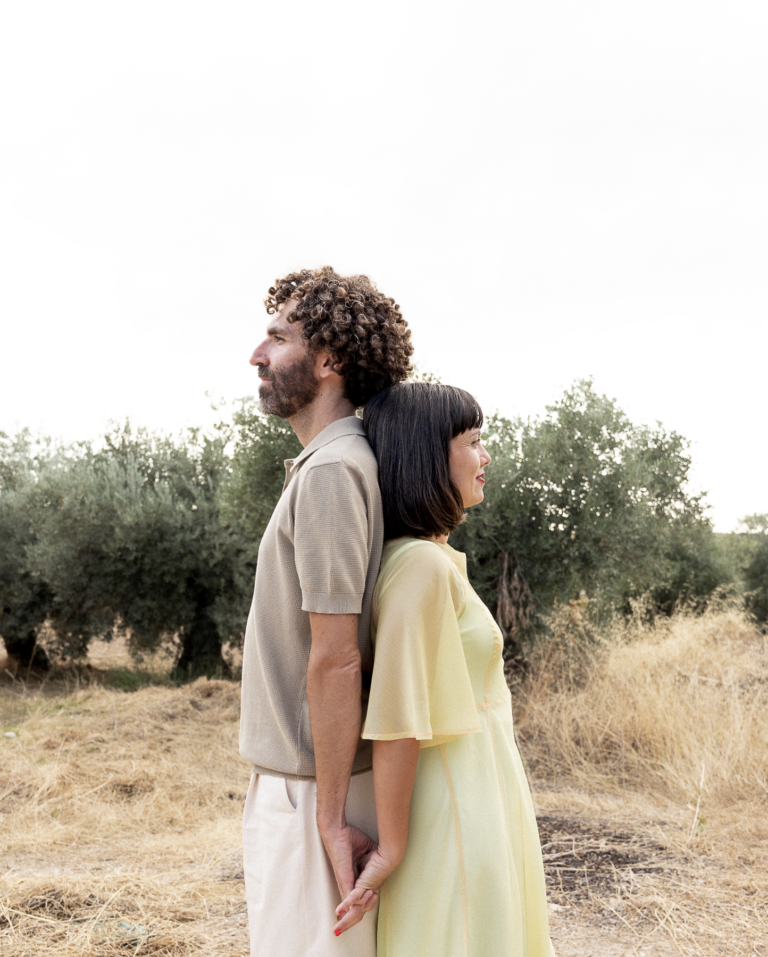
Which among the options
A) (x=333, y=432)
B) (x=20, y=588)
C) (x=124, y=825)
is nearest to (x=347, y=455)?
(x=333, y=432)

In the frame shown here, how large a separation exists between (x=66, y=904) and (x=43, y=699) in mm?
7437

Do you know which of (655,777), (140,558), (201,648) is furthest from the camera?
(201,648)

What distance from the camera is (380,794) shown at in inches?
55.9

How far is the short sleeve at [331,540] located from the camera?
142 centimetres

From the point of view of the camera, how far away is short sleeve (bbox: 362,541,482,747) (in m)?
1.40

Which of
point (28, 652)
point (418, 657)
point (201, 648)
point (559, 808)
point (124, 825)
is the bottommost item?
point (28, 652)

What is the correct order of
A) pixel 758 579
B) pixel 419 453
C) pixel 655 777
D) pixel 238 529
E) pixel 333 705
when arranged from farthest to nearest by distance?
pixel 758 579
pixel 238 529
pixel 655 777
pixel 419 453
pixel 333 705

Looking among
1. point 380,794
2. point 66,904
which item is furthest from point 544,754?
point 380,794

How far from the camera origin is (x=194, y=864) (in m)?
4.38

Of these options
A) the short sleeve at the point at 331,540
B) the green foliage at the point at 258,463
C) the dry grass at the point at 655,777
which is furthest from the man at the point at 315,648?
the green foliage at the point at 258,463

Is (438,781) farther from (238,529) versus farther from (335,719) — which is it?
(238,529)

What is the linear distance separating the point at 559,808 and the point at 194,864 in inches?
92.3

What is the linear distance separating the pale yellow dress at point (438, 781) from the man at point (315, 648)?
0.22ft

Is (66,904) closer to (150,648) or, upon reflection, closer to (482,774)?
(482,774)
